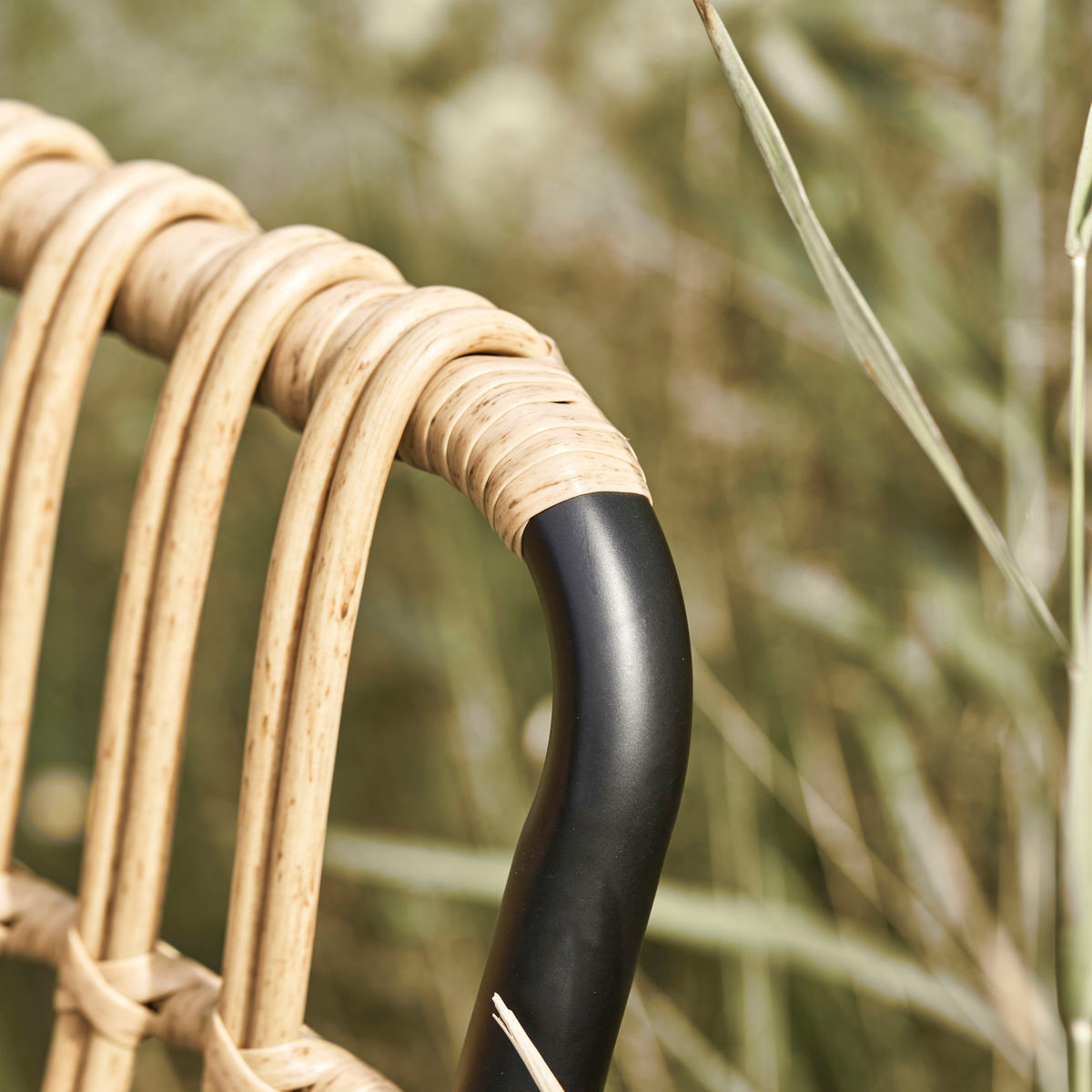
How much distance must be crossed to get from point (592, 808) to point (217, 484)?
0.51 feet

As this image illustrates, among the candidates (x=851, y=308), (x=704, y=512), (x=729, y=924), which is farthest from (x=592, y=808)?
(x=704, y=512)

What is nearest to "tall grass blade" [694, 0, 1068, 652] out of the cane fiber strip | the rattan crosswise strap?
the rattan crosswise strap

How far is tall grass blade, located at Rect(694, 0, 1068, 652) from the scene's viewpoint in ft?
0.72

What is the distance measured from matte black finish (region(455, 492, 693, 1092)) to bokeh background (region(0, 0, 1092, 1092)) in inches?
13.0

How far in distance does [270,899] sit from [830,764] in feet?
2.09

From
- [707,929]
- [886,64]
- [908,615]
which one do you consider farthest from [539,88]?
[707,929]

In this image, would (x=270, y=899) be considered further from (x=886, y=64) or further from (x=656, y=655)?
(x=886, y=64)

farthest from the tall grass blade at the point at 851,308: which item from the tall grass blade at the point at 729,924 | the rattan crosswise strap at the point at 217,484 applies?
the tall grass blade at the point at 729,924

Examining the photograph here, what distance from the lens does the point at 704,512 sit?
2.66ft

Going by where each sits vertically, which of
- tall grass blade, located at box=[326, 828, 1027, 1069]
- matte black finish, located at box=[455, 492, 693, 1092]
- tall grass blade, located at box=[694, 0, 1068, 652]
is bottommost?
tall grass blade, located at box=[326, 828, 1027, 1069]

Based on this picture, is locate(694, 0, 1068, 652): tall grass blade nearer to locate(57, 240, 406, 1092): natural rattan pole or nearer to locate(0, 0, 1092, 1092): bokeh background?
locate(57, 240, 406, 1092): natural rattan pole

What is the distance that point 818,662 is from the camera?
80 centimetres

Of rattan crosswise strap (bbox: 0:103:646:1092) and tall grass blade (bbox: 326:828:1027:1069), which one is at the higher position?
rattan crosswise strap (bbox: 0:103:646:1092)

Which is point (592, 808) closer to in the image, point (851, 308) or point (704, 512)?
point (851, 308)
